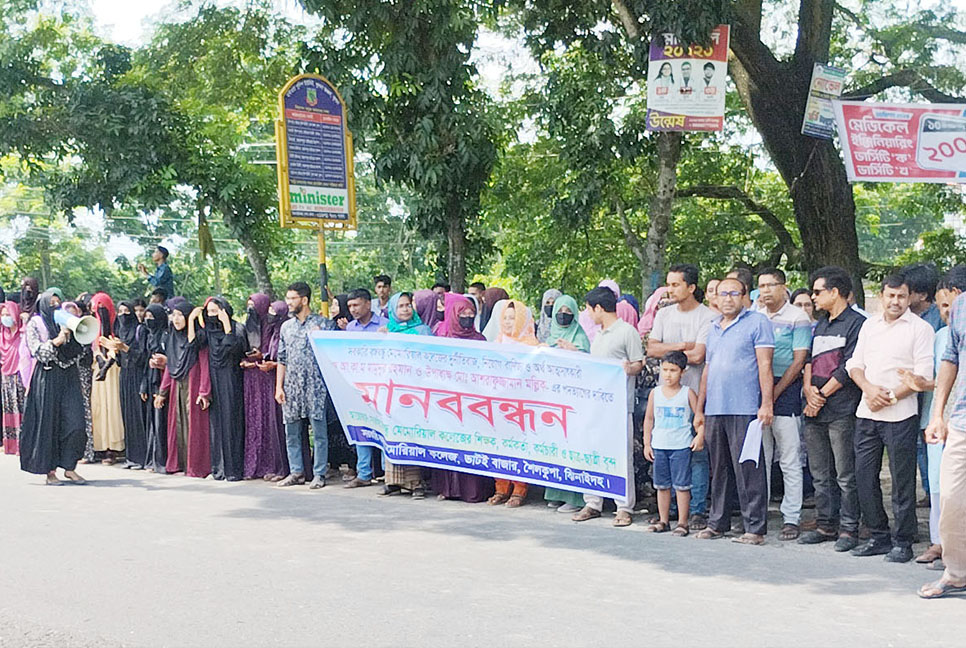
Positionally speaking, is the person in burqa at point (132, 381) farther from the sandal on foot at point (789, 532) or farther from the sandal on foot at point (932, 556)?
the sandal on foot at point (932, 556)

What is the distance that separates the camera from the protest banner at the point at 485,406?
8492 millimetres

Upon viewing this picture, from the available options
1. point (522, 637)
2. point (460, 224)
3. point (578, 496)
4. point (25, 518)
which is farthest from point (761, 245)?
point (522, 637)

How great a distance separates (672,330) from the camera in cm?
852

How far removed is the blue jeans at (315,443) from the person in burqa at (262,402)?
37 cm

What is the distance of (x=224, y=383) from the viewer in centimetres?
1105

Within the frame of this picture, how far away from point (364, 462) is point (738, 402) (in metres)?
3.93

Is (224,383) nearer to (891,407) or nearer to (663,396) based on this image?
(663,396)

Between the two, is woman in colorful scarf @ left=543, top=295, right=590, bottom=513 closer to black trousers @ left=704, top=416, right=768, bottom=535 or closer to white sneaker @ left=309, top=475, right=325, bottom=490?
black trousers @ left=704, top=416, right=768, bottom=535

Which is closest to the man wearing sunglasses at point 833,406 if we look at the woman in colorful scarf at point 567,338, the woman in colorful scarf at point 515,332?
the woman in colorful scarf at point 567,338

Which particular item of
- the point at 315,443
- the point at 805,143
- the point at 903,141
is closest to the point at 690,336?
the point at 315,443

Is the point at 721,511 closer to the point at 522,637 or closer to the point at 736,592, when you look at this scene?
the point at 736,592

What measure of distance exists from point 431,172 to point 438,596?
26.1 feet

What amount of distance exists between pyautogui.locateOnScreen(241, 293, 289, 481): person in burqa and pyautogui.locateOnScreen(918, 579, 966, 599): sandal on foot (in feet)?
21.2

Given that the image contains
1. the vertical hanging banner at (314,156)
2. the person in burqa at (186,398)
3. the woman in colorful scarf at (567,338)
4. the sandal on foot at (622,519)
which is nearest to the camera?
the sandal on foot at (622,519)
